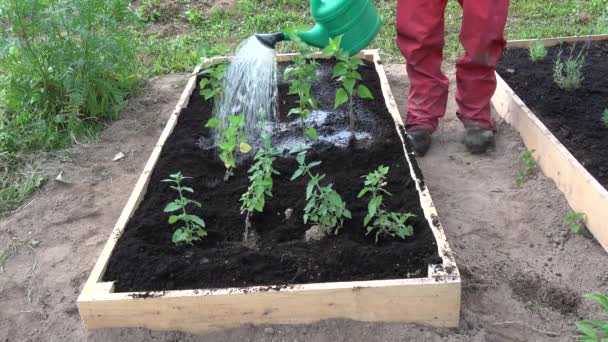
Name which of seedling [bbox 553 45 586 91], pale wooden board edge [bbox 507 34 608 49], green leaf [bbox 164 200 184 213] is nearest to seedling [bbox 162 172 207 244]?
green leaf [bbox 164 200 184 213]

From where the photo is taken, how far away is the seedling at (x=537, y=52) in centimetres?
390

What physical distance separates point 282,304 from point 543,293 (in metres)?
1.13

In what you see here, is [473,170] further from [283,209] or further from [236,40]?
[236,40]

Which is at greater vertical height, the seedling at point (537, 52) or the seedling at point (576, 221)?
the seedling at point (537, 52)

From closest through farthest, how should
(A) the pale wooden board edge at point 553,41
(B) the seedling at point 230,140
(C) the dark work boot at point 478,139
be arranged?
1. (B) the seedling at point 230,140
2. (C) the dark work boot at point 478,139
3. (A) the pale wooden board edge at point 553,41

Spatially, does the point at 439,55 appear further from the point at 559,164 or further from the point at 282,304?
the point at 282,304

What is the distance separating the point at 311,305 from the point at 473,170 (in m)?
1.56

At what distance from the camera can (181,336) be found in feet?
7.28

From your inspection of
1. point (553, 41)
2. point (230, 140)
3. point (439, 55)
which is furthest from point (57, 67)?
point (553, 41)

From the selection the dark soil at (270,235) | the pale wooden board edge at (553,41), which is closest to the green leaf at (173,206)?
the dark soil at (270,235)

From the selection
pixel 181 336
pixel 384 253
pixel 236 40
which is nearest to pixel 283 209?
pixel 384 253

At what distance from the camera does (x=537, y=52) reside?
3.91 metres

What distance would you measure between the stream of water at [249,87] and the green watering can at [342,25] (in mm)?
381

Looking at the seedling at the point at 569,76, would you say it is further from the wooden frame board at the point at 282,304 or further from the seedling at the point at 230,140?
the seedling at the point at 230,140
